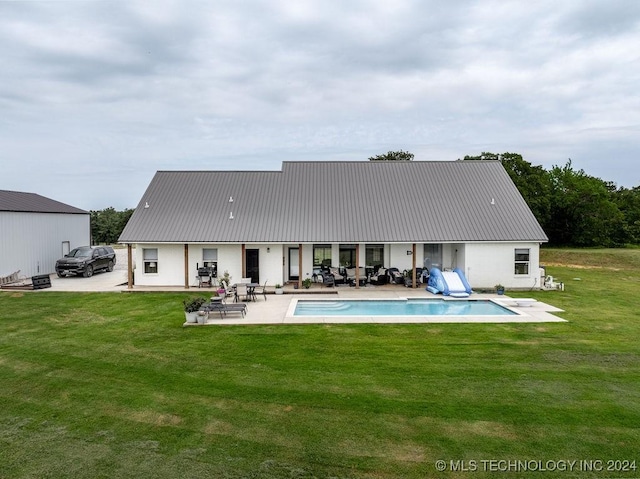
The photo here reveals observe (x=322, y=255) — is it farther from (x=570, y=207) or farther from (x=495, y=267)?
(x=570, y=207)

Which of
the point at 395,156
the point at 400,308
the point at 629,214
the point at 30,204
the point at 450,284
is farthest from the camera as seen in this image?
the point at 395,156

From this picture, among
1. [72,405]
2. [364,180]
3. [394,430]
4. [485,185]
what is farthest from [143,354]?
[485,185]

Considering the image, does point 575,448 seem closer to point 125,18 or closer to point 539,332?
point 539,332

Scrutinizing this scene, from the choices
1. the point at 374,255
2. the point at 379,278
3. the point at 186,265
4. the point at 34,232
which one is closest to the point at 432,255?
the point at 374,255

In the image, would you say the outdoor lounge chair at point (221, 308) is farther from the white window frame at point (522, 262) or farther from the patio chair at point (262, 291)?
the white window frame at point (522, 262)

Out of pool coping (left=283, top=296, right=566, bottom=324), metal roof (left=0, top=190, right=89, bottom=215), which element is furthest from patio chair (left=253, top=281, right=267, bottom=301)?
metal roof (left=0, top=190, right=89, bottom=215)

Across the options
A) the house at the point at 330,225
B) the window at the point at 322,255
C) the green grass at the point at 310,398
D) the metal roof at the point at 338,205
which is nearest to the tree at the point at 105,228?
the metal roof at the point at 338,205
